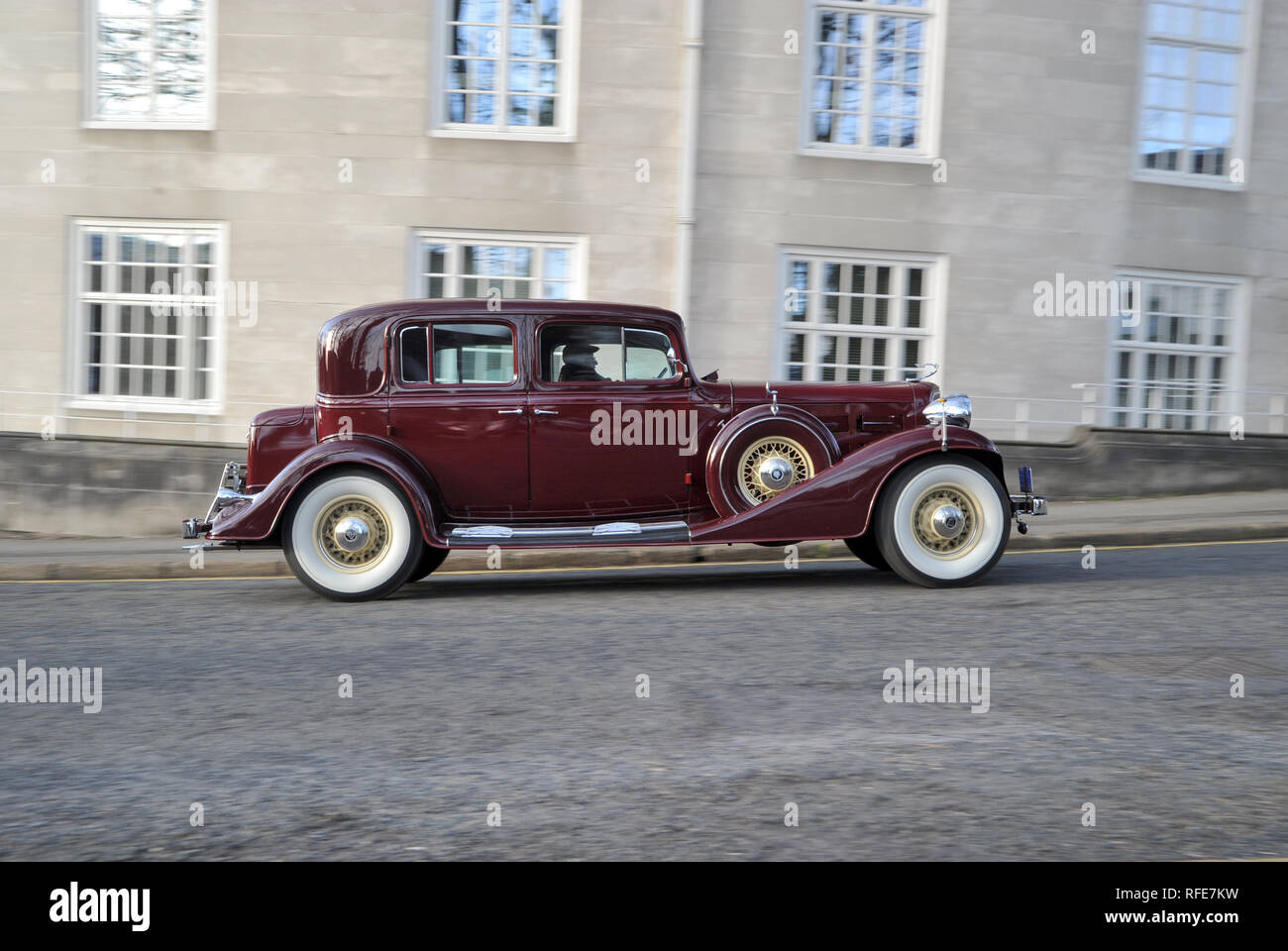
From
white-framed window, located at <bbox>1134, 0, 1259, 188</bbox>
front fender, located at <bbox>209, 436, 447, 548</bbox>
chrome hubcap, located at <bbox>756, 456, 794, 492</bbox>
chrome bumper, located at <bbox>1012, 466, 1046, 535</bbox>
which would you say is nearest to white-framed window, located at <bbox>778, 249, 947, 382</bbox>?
white-framed window, located at <bbox>1134, 0, 1259, 188</bbox>

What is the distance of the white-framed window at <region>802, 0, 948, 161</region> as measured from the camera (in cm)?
1507

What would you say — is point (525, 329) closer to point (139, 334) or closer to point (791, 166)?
point (791, 166)

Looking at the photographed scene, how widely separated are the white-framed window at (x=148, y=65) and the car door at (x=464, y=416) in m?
7.68

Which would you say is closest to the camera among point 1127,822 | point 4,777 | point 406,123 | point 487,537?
point 1127,822

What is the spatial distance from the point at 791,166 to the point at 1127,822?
12.1 meters

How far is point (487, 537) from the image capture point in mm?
8289

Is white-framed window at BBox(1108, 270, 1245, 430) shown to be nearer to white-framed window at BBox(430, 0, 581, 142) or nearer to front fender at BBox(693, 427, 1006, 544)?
white-framed window at BBox(430, 0, 581, 142)

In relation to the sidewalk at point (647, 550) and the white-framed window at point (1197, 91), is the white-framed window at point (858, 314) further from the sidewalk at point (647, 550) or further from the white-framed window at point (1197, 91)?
the white-framed window at point (1197, 91)

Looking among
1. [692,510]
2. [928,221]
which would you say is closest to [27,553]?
[692,510]

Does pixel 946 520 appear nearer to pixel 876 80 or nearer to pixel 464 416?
pixel 464 416

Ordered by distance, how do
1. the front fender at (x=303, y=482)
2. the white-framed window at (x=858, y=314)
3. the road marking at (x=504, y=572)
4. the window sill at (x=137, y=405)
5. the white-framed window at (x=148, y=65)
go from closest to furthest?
1. the front fender at (x=303, y=482)
2. the road marking at (x=504, y=572)
3. the white-framed window at (x=148, y=65)
4. the window sill at (x=137, y=405)
5. the white-framed window at (x=858, y=314)

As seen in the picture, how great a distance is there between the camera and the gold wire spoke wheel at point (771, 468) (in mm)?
8430

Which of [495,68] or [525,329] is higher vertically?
[495,68]

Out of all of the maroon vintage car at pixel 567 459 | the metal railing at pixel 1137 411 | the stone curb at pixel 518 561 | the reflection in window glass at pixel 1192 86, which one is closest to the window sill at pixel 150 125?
the stone curb at pixel 518 561
